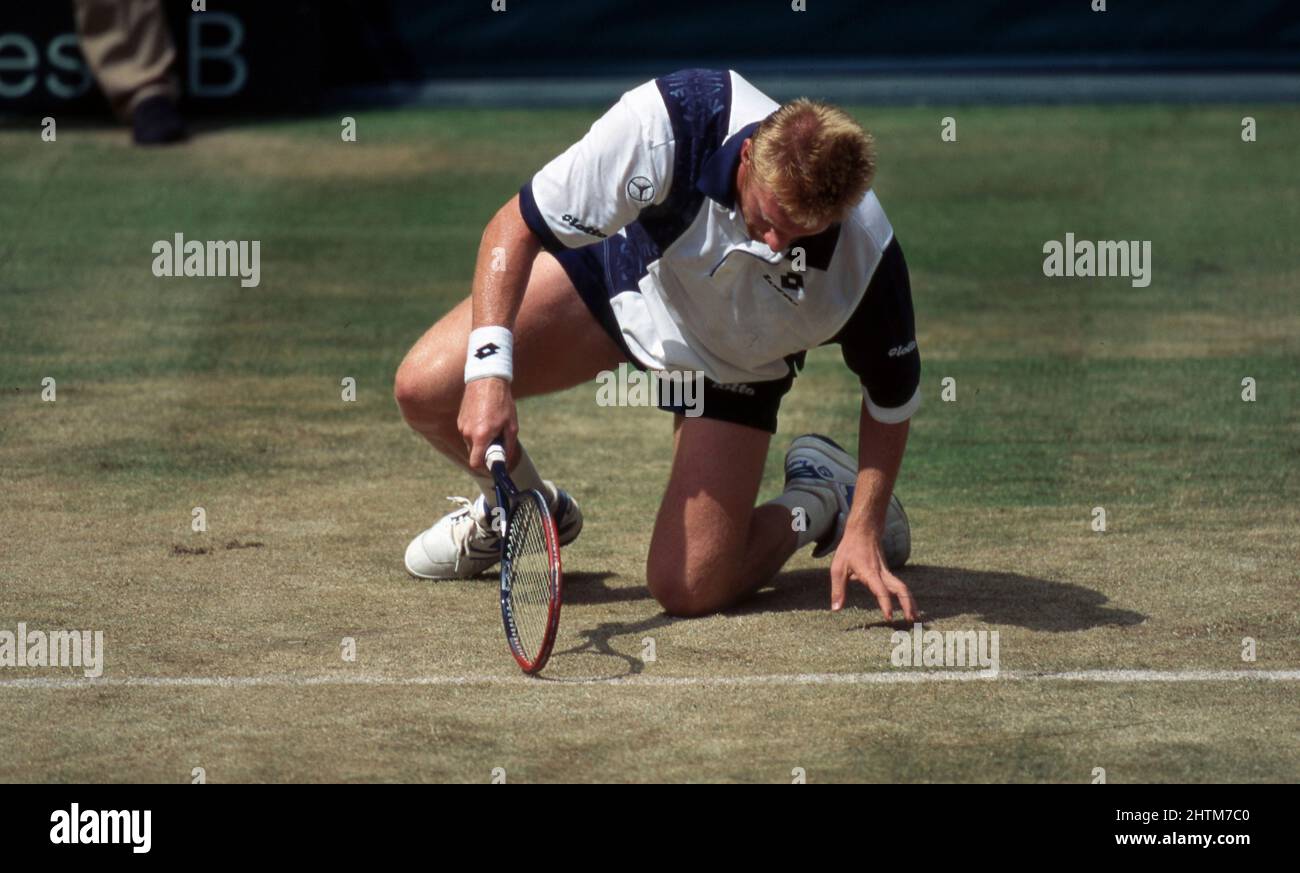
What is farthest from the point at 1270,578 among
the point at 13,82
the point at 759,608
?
the point at 13,82

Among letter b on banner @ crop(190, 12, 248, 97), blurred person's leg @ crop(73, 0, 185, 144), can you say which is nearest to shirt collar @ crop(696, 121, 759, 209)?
blurred person's leg @ crop(73, 0, 185, 144)

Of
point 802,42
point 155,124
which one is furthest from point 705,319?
point 802,42

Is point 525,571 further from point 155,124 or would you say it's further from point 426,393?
point 155,124

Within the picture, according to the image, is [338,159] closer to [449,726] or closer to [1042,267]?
[1042,267]

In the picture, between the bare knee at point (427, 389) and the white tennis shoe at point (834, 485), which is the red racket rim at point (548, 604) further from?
the white tennis shoe at point (834, 485)

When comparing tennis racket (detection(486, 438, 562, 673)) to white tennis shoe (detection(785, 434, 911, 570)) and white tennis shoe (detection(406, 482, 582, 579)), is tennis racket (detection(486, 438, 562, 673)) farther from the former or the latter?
white tennis shoe (detection(785, 434, 911, 570))

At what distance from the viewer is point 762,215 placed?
15.9 ft

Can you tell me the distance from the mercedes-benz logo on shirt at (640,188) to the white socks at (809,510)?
1219 mm

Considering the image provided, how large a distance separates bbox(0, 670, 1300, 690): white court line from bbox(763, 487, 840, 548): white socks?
2.99ft

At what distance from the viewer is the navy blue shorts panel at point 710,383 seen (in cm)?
561

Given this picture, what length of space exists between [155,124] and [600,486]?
6842 millimetres

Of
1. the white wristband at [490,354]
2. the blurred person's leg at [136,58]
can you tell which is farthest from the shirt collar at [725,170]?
the blurred person's leg at [136,58]

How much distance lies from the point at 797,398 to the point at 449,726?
3.96 meters

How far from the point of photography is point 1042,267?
10500 mm
